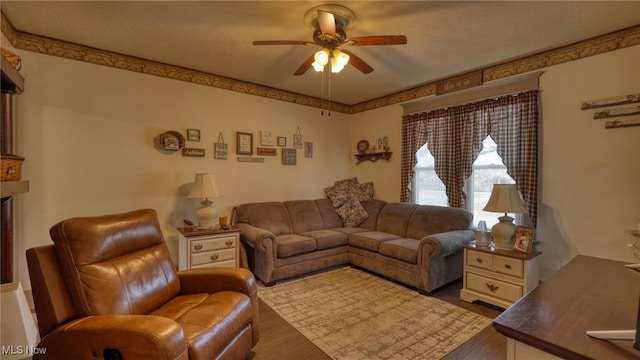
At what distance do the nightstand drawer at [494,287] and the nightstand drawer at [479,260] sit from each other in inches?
4.2

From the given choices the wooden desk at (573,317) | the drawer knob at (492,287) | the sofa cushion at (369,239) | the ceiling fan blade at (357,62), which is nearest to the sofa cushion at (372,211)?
the sofa cushion at (369,239)

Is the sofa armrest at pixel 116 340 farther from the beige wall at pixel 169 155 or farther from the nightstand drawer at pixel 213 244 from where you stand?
the beige wall at pixel 169 155

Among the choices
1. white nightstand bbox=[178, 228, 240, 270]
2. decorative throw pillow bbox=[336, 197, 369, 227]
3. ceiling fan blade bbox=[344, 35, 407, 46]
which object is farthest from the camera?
decorative throw pillow bbox=[336, 197, 369, 227]

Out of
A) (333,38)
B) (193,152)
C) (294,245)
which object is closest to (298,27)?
(333,38)

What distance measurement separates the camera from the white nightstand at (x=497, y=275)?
2598 millimetres

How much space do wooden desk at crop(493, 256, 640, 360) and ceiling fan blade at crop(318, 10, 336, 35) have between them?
6.57 ft

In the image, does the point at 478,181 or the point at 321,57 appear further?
the point at 478,181

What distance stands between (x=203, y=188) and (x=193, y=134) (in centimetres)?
81

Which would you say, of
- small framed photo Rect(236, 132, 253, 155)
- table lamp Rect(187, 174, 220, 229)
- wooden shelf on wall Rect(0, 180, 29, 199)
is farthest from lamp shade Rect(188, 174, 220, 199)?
wooden shelf on wall Rect(0, 180, 29, 199)

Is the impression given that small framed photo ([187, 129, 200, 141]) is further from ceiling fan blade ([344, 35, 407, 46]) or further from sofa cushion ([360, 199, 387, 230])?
sofa cushion ([360, 199, 387, 230])

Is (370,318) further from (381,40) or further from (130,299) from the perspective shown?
(381,40)

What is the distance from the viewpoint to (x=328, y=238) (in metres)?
3.77

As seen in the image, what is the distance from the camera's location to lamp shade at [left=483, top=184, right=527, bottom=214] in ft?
8.91

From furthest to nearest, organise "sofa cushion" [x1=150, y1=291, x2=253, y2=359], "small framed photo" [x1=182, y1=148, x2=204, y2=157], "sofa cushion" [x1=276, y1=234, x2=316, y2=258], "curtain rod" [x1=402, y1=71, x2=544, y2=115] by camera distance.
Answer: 1. "small framed photo" [x1=182, y1=148, x2=204, y2=157]
2. "sofa cushion" [x1=276, y1=234, x2=316, y2=258]
3. "curtain rod" [x1=402, y1=71, x2=544, y2=115]
4. "sofa cushion" [x1=150, y1=291, x2=253, y2=359]
